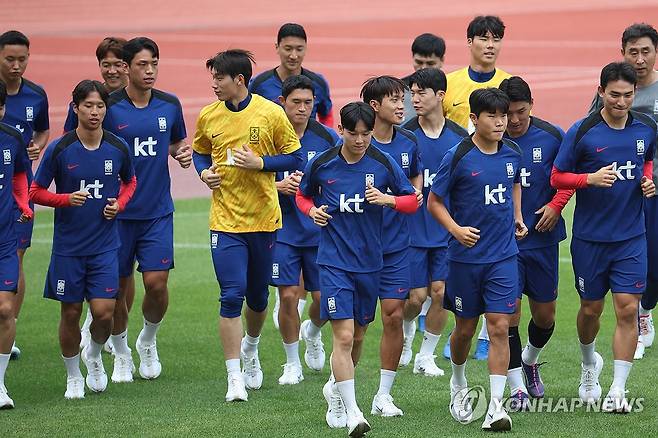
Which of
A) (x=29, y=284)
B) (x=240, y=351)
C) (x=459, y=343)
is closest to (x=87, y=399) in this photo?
(x=240, y=351)

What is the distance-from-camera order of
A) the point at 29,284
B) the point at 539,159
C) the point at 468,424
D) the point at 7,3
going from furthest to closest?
the point at 7,3, the point at 29,284, the point at 539,159, the point at 468,424

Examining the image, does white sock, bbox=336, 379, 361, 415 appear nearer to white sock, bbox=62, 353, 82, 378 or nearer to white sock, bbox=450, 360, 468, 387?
white sock, bbox=450, 360, 468, 387

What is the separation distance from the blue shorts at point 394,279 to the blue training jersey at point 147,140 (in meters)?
2.27

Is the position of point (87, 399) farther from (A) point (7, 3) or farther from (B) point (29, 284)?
(A) point (7, 3)

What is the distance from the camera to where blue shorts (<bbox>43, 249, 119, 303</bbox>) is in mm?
10094

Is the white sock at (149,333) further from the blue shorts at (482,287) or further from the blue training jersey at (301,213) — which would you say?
the blue shorts at (482,287)

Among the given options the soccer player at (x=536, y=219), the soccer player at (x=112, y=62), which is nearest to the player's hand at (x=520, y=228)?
the soccer player at (x=536, y=219)

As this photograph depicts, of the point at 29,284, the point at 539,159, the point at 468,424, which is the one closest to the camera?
the point at 468,424

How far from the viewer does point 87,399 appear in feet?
33.3

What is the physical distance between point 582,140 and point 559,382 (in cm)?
206

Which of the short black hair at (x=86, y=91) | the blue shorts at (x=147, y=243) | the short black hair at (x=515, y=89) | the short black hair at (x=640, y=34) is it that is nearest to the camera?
the short black hair at (x=515, y=89)

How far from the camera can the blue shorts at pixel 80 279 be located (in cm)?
1009

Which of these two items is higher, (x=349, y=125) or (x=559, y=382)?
(x=349, y=125)

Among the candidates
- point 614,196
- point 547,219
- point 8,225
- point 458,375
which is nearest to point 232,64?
point 8,225
